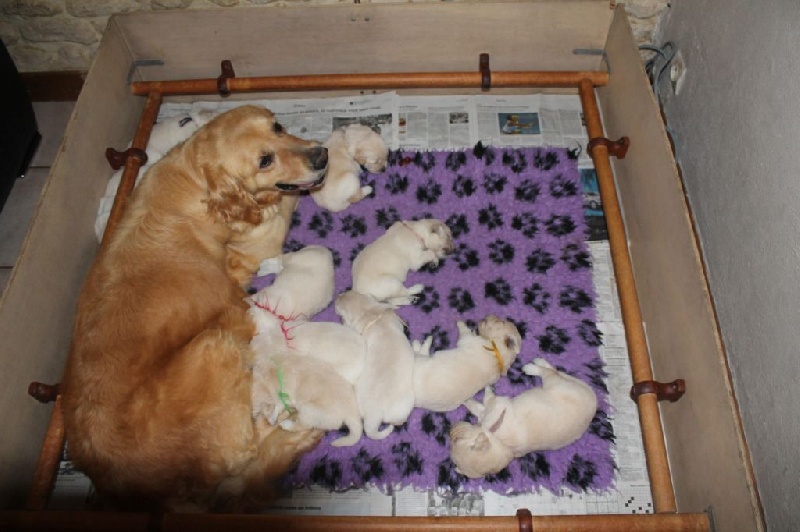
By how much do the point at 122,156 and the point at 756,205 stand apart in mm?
2612

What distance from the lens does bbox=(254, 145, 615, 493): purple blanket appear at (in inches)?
83.4

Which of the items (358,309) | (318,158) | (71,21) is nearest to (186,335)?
(358,309)

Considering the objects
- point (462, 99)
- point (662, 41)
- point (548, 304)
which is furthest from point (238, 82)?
point (662, 41)

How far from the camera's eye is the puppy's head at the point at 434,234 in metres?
2.42

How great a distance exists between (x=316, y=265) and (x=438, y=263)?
0.53 meters

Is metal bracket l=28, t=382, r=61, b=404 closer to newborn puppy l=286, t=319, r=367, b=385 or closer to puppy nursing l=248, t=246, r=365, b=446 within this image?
puppy nursing l=248, t=246, r=365, b=446

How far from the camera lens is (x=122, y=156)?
9.14 ft

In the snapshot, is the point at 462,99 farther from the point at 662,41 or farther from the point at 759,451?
the point at 759,451

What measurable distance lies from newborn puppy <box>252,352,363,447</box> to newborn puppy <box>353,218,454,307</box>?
1.44 feet

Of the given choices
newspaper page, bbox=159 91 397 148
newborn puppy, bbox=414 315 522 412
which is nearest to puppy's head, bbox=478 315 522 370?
newborn puppy, bbox=414 315 522 412

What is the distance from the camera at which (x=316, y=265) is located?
2295 mm

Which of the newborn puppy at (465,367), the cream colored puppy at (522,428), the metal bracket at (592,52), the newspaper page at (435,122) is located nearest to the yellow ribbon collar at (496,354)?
the newborn puppy at (465,367)

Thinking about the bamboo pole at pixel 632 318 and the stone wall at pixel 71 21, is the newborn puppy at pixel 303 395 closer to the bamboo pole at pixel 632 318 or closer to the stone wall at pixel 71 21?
the bamboo pole at pixel 632 318

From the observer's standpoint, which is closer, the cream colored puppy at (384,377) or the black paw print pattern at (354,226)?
the cream colored puppy at (384,377)
